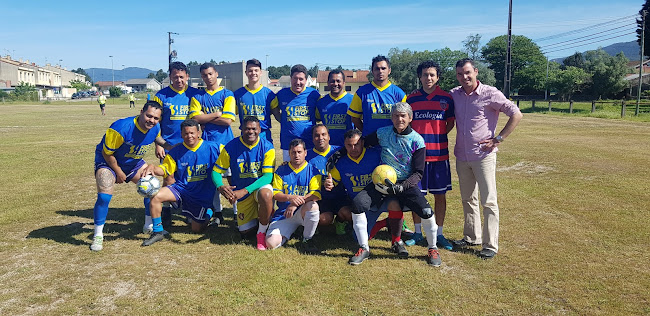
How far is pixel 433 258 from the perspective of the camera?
4.60 metres

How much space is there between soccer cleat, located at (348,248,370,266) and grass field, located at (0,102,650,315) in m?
0.08

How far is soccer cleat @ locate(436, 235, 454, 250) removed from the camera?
510 cm

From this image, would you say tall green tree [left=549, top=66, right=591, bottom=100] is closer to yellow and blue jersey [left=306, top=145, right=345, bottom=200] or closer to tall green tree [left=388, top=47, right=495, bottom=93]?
tall green tree [left=388, top=47, right=495, bottom=93]

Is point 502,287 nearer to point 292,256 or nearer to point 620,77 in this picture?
point 292,256

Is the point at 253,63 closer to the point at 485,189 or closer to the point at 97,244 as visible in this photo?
the point at 97,244

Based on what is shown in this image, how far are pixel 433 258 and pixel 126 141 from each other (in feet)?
12.9

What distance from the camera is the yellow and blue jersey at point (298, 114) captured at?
19.9 ft

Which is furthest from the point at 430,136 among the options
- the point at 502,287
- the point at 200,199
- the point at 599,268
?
the point at 200,199

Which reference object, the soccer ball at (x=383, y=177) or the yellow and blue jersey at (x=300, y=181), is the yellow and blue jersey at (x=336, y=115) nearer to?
the yellow and blue jersey at (x=300, y=181)

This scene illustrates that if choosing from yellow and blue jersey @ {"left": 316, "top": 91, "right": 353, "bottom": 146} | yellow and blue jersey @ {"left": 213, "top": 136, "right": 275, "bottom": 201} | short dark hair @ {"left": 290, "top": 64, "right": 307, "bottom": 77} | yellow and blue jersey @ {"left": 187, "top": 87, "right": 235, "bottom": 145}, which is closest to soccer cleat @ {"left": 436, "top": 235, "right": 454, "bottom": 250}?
yellow and blue jersey @ {"left": 316, "top": 91, "right": 353, "bottom": 146}

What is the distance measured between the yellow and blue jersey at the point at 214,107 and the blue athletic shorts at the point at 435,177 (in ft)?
9.38

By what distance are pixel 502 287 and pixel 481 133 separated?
169cm

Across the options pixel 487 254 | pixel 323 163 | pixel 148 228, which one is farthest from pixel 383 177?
pixel 148 228

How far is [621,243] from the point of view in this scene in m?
5.17
